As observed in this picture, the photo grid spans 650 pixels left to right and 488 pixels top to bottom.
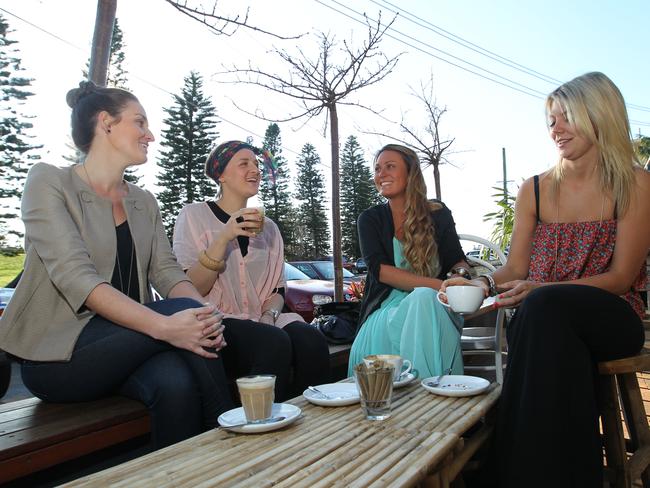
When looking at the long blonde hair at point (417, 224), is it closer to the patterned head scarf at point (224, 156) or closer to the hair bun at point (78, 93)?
the patterned head scarf at point (224, 156)

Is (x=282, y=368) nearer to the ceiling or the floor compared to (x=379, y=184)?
nearer to the floor

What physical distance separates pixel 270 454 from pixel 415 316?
1256 millimetres

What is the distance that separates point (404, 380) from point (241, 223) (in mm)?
996

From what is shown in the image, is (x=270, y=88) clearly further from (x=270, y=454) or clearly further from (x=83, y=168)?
(x=270, y=454)

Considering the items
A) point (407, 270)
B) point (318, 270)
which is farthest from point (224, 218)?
point (318, 270)

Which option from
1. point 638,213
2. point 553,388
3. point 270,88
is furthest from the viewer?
point 270,88

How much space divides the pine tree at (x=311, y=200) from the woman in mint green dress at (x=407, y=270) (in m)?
36.5

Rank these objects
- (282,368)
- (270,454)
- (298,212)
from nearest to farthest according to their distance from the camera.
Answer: (270,454) < (282,368) < (298,212)

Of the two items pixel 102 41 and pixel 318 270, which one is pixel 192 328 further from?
pixel 318 270

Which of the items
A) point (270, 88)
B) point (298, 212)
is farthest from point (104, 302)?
point (298, 212)

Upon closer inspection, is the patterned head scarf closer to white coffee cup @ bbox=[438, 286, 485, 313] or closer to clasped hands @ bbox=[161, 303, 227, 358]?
clasped hands @ bbox=[161, 303, 227, 358]

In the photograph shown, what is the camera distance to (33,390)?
1.74 metres

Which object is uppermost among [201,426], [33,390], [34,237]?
[34,237]

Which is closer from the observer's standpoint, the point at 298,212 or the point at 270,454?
the point at 270,454
